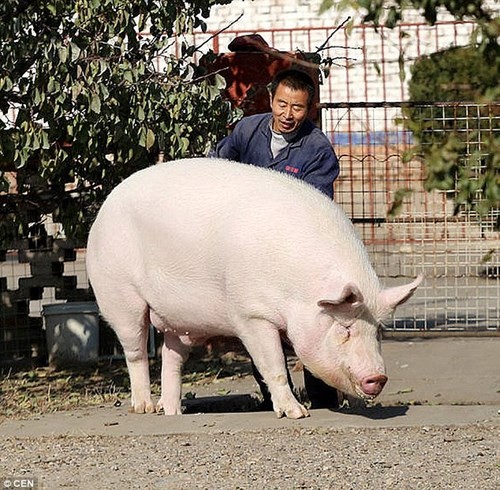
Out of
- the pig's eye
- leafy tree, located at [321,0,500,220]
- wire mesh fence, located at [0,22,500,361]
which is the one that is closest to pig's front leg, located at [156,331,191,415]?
the pig's eye

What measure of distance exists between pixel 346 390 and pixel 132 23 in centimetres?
284

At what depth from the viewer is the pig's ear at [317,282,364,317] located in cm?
582

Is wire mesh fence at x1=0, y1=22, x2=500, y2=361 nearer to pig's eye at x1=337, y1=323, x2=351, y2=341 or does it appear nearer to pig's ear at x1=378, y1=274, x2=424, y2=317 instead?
pig's ear at x1=378, y1=274, x2=424, y2=317

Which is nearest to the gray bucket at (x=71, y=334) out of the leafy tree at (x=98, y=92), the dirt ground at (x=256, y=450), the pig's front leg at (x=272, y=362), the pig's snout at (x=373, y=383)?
the leafy tree at (x=98, y=92)

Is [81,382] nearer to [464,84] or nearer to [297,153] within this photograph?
[297,153]

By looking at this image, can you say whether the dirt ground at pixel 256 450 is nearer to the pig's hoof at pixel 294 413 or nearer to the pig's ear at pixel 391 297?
the pig's hoof at pixel 294 413

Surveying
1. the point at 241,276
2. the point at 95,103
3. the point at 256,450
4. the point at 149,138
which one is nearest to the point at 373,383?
the point at 256,450

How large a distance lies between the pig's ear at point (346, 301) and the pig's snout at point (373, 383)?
1.00 feet

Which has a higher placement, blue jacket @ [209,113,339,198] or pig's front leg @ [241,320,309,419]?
blue jacket @ [209,113,339,198]

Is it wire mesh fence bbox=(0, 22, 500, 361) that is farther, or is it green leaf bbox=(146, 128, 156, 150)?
wire mesh fence bbox=(0, 22, 500, 361)

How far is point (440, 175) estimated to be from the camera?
8.18ft

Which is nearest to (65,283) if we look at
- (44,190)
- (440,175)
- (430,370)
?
(44,190)

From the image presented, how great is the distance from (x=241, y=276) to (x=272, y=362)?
0.45 metres

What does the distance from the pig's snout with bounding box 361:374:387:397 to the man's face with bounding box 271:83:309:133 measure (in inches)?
61.6
